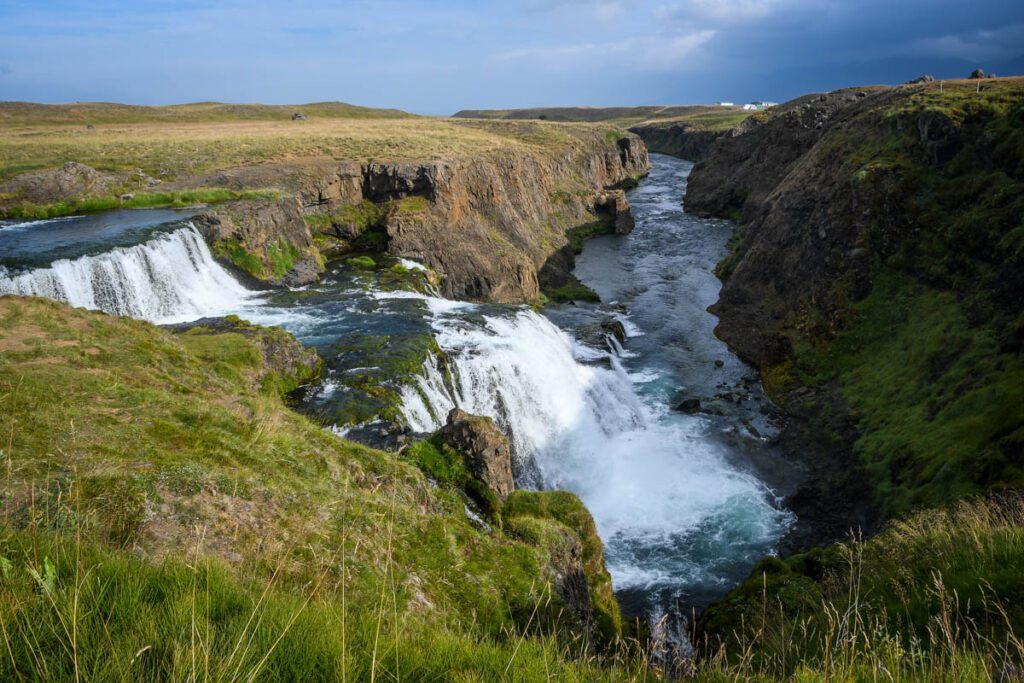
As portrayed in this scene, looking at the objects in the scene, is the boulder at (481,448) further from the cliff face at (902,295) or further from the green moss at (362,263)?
the green moss at (362,263)

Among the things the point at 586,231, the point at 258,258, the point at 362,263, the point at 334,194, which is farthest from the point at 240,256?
the point at 586,231

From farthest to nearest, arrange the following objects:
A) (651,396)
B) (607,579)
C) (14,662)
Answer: (651,396) < (607,579) < (14,662)

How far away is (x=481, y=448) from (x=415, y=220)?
28.4 m

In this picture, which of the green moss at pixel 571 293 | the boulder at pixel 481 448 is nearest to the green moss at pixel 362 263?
the green moss at pixel 571 293

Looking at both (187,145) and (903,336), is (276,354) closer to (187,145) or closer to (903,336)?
(903,336)

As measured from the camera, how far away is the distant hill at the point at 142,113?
249ft

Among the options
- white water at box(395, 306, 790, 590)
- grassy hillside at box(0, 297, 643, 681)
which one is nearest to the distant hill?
white water at box(395, 306, 790, 590)

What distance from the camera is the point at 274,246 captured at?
31375 millimetres

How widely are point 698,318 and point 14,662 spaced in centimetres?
3766

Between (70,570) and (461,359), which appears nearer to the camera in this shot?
(70,570)

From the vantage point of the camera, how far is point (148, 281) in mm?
24188

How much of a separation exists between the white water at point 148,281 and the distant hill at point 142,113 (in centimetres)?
6332

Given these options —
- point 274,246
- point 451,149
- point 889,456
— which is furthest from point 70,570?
point 451,149

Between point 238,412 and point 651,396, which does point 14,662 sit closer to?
point 238,412
